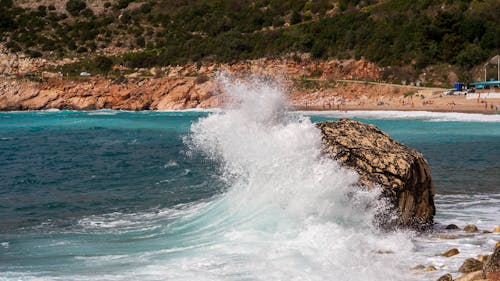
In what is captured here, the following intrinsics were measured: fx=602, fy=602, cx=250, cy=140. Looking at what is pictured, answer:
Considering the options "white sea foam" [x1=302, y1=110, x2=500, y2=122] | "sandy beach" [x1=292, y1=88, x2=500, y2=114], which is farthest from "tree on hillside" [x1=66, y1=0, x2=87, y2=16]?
"white sea foam" [x1=302, y1=110, x2=500, y2=122]

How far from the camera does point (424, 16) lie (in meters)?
58.2

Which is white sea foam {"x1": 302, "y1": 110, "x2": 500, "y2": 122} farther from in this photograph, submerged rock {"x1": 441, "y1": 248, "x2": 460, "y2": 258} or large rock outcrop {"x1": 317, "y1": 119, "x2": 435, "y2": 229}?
submerged rock {"x1": 441, "y1": 248, "x2": 460, "y2": 258}

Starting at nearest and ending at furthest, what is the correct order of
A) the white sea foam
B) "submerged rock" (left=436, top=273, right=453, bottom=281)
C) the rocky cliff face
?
"submerged rock" (left=436, top=273, right=453, bottom=281) → the white sea foam → the rocky cliff face

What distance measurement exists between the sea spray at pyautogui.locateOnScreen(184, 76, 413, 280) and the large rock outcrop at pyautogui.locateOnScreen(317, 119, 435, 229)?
24cm

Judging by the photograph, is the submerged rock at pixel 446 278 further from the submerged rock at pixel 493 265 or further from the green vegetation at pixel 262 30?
the green vegetation at pixel 262 30

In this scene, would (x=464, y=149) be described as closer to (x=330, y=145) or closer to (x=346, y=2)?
(x=330, y=145)

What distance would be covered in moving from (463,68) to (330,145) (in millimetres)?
44375

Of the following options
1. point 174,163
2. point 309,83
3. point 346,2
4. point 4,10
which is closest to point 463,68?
point 309,83

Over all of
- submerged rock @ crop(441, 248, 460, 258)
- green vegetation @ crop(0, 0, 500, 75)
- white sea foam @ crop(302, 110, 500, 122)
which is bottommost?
submerged rock @ crop(441, 248, 460, 258)

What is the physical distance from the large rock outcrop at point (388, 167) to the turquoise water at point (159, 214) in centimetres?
90

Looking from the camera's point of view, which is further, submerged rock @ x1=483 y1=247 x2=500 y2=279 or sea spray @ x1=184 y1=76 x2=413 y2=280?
sea spray @ x1=184 y1=76 x2=413 y2=280

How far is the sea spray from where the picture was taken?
8.67 metres

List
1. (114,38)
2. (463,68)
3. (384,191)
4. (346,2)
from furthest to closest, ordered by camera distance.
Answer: (114,38) → (346,2) → (463,68) → (384,191)

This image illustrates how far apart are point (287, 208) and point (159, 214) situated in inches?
145
